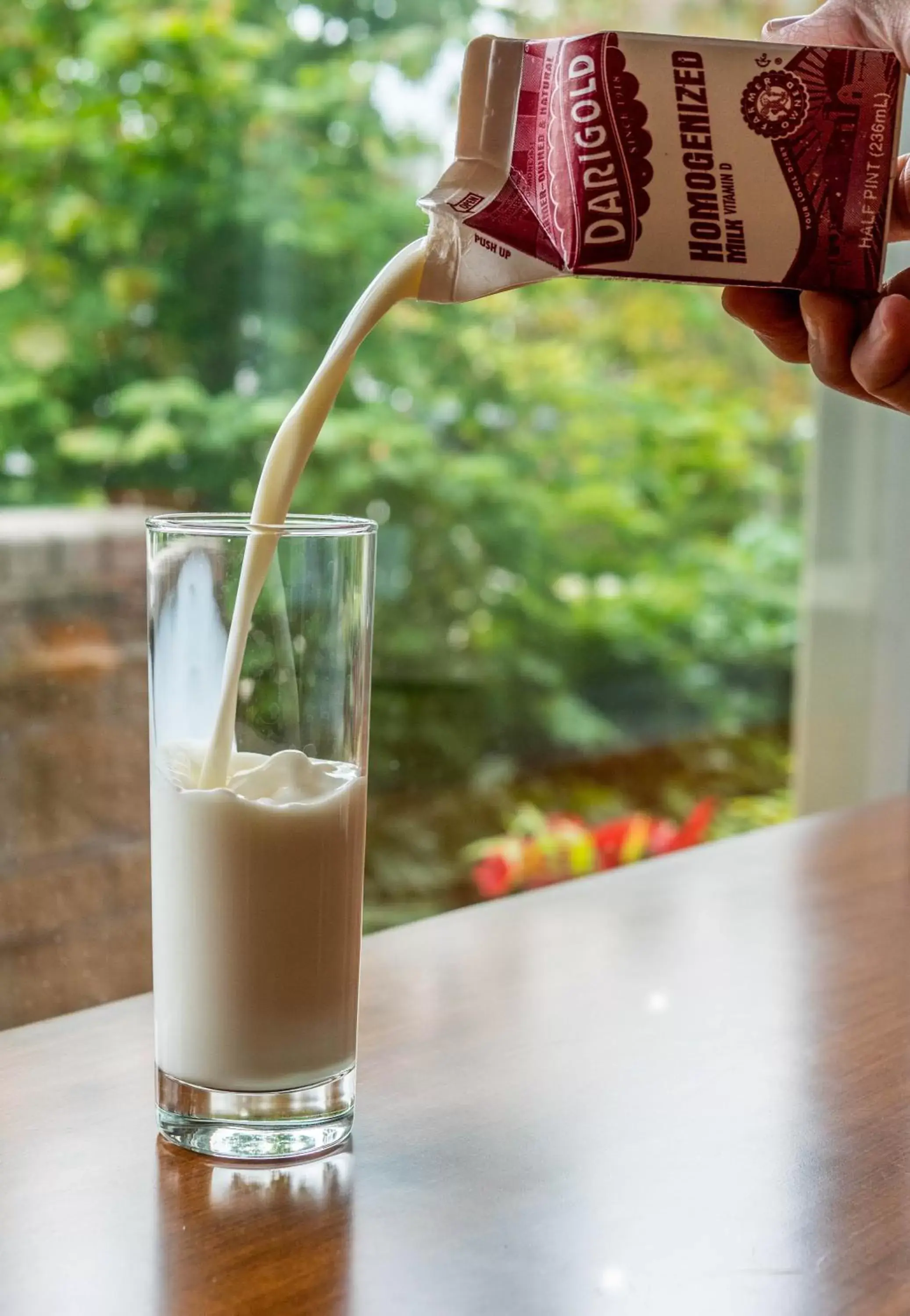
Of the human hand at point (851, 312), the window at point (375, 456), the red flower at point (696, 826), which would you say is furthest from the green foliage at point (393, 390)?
the human hand at point (851, 312)

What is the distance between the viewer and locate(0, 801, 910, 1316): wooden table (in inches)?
20.4

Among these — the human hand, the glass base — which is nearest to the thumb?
the human hand

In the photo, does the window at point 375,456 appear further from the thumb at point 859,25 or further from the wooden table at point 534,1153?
the thumb at point 859,25

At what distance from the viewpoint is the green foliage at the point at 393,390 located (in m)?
1.62

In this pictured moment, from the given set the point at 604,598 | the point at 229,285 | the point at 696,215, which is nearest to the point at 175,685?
the point at 696,215

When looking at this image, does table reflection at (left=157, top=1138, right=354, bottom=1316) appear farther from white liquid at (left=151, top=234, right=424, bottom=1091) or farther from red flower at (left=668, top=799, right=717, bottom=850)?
red flower at (left=668, top=799, right=717, bottom=850)

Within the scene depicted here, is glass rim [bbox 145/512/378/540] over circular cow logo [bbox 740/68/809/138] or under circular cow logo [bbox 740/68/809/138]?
under

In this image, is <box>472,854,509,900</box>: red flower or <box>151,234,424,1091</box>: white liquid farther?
<box>472,854,509,900</box>: red flower

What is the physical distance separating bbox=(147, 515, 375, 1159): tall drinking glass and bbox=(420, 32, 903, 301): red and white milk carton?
15 centimetres

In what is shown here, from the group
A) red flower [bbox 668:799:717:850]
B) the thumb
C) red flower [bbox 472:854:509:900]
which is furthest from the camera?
red flower [bbox 668:799:717:850]

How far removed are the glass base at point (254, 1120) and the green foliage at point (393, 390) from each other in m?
1.07

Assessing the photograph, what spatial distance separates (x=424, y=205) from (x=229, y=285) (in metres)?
1.17

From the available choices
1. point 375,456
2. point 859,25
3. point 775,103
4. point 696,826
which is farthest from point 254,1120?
point 696,826

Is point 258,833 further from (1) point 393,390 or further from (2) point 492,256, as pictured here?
(1) point 393,390
